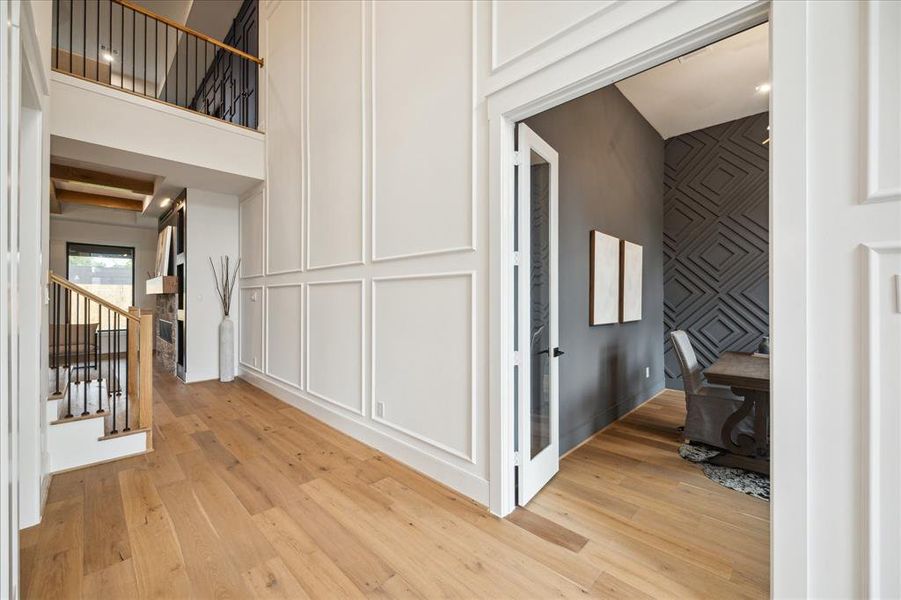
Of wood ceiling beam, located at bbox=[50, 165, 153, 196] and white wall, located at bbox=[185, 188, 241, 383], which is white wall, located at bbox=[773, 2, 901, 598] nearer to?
white wall, located at bbox=[185, 188, 241, 383]

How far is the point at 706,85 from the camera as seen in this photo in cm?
409

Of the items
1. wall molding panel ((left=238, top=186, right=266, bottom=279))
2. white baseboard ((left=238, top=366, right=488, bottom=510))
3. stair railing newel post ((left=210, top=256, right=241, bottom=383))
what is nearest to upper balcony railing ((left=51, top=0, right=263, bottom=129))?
wall molding panel ((left=238, top=186, right=266, bottom=279))

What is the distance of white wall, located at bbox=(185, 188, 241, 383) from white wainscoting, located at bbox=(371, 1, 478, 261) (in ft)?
12.5

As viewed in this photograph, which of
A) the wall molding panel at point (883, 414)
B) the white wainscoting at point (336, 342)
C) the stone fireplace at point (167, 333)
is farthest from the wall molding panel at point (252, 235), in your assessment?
the wall molding panel at point (883, 414)

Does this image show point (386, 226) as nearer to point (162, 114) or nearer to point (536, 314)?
point (536, 314)

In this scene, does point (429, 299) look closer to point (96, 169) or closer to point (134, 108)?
point (134, 108)

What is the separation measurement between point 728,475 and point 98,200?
9.98m

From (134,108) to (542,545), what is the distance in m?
5.40

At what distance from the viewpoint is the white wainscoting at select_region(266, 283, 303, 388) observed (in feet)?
13.9

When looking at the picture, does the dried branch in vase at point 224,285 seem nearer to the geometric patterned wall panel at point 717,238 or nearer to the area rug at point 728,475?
the area rug at point 728,475

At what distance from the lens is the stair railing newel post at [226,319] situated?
5.51m

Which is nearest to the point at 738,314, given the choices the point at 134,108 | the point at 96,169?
the point at 134,108

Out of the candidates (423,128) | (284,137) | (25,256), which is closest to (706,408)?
(423,128)

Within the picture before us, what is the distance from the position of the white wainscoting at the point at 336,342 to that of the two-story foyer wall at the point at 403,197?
0.06 feet
